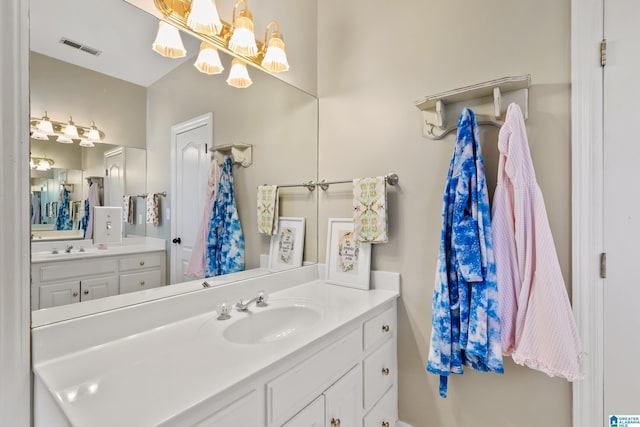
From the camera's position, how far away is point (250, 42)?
1.42 metres

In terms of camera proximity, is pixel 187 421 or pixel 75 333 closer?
pixel 187 421

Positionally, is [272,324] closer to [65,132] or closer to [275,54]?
[65,132]

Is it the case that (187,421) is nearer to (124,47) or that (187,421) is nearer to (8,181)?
(8,181)

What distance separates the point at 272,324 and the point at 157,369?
24.1 inches

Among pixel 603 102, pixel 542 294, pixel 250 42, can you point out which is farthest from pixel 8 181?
pixel 603 102

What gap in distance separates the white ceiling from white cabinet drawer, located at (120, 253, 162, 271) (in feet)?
2.28

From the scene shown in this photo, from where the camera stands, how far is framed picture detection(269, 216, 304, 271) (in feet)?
5.88

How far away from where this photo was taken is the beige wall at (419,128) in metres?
1.21

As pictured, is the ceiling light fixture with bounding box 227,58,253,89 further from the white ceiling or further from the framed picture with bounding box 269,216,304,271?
the framed picture with bounding box 269,216,304,271

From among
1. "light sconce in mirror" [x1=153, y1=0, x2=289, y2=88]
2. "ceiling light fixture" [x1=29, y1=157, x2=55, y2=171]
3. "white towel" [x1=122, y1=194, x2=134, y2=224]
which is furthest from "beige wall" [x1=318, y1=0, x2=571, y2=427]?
"ceiling light fixture" [x1=29, y1=157, x2=55, y2=171]

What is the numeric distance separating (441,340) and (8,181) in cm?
159

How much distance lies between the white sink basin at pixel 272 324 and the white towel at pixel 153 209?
546 millimetres
